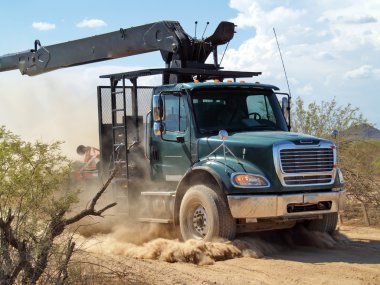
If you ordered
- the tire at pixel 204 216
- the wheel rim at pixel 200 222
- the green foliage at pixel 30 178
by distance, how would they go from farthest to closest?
the wheel rim at pixel 200 222 → the tire at pixel 204 216 → the green foliage at pixel 30 178

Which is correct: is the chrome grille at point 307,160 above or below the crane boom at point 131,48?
below

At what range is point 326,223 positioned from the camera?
1049 centimetres

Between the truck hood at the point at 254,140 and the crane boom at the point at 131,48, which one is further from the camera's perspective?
the crane boom at the point at 131,48

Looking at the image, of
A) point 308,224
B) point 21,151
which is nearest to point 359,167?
point 308,224

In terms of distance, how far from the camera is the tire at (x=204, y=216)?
9484 millimetres

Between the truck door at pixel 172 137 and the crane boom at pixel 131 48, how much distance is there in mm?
1350

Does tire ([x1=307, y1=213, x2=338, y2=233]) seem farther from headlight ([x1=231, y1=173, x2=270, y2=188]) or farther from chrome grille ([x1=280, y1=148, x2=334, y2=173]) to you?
headlight ([x1=231, y1=173, x2=270, y2=188])

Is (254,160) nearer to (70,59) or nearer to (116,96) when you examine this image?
(116,96)

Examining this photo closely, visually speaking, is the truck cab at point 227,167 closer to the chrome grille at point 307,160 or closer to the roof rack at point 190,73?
the chrome grille at point 307,160

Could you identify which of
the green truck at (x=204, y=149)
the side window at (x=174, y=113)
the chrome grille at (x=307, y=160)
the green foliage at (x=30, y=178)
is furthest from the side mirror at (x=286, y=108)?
the green foliage at (x=30, y=178)

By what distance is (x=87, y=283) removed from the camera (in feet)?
22.0

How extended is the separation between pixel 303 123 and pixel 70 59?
5.73 metres

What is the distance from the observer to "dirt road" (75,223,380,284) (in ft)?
25.6

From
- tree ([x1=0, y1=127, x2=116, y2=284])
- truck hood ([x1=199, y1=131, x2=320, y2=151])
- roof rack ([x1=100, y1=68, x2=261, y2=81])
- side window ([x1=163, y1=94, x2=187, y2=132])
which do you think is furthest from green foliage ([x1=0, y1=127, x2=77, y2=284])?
roof rack ([x1=100, y1=68, x2=261, y2=81])
